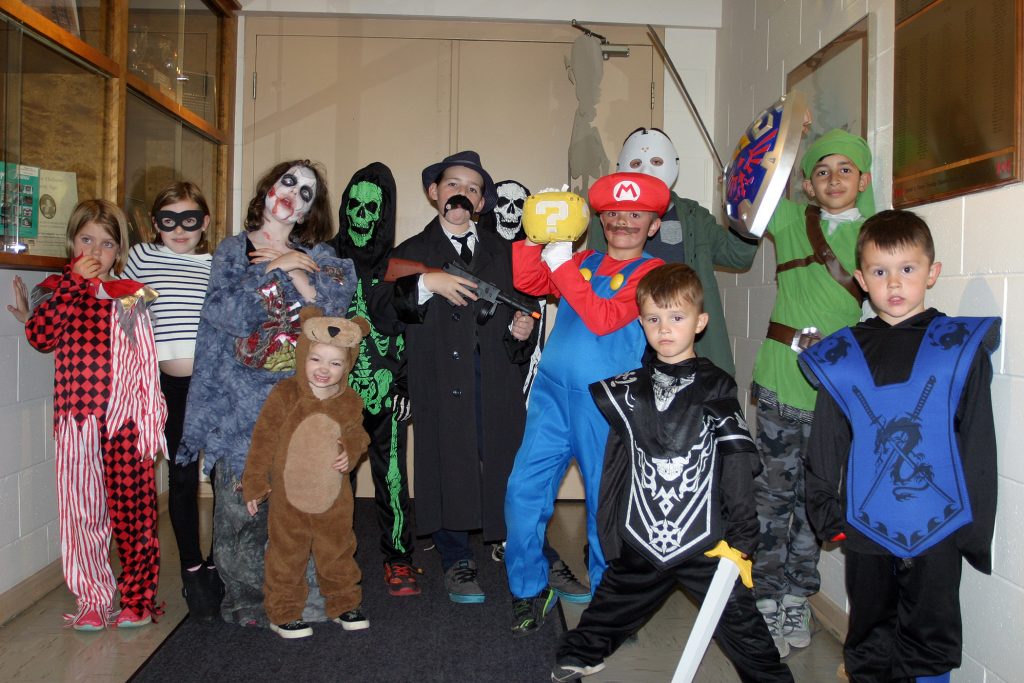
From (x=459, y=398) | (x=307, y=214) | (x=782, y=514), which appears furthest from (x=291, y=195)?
(x=782, y=514)

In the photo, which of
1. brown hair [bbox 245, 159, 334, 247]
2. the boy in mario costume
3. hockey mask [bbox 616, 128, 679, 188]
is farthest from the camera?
hockey mask [bbox 616, 128, 679, 188]

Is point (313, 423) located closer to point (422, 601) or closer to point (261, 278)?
point (261, 278)

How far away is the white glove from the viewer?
2.40 m

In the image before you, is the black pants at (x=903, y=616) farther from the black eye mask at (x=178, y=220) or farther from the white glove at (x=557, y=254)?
the black eye mask at (x=178, y=220)

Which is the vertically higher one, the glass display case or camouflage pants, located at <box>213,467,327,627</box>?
the glass display case

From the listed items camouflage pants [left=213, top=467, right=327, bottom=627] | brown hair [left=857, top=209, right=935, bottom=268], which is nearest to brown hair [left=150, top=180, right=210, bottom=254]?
camouflage pants [left=213, top=467, right=327, bottom=627]

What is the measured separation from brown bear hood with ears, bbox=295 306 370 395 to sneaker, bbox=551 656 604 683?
3.74ft

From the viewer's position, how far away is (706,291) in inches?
115

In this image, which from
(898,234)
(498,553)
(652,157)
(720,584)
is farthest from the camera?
(498,553)

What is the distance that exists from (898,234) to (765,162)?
1.47ft

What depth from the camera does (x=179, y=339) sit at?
8.98 ft

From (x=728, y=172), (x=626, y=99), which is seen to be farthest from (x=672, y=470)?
(x=626, y=99)

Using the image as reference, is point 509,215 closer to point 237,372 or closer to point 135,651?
point 237,372

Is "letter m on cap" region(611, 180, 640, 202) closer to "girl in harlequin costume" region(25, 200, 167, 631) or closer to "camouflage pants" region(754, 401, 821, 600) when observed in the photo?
"camouflage pants" region(754, 401, 821, 600)
